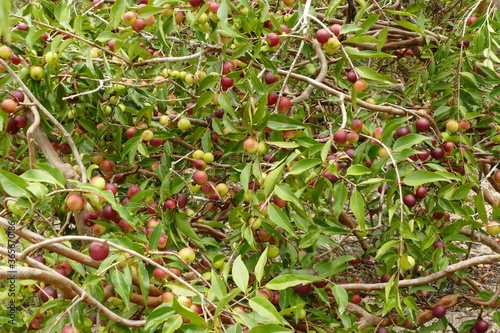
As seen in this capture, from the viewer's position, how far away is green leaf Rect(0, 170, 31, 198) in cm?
107

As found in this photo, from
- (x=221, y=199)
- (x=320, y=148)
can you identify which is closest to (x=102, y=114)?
(x=221, y=199)

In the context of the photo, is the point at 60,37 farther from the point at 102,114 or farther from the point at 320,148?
the point at 320,148

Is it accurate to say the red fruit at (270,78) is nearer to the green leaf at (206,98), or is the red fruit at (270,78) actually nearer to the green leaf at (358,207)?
the green leaf at (206,98)

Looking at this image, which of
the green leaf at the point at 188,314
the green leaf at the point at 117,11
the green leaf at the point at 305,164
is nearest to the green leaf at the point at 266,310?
the green leaf at the point at 188,314

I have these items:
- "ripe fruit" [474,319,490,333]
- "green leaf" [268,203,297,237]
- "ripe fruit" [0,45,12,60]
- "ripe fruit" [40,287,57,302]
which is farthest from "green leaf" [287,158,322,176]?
"ripe fruit" [474,319,490,333]

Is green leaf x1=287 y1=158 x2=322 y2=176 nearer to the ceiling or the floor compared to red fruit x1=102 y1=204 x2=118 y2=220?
nearer to the ceiling

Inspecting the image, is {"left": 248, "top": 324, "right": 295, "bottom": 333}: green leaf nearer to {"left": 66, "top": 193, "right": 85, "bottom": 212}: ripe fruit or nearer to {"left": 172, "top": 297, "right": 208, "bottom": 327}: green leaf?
{"left": 172, "top": 297, "right": 208, "bottom": 327}: green leaf

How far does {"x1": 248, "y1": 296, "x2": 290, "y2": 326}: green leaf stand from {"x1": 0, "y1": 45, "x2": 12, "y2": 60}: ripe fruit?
123 centimetres

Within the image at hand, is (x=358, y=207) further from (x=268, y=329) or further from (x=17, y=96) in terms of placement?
(x=17, y=96)

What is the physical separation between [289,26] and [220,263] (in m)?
0.94

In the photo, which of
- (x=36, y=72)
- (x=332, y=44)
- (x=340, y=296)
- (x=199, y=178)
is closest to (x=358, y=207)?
(x=340, y=296)

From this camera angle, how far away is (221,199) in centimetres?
203

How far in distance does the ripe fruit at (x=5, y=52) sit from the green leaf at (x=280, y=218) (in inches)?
41.7

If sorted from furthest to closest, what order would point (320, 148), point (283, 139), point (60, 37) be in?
point (283, 139)
point (60, 37)
point (320, 148)
